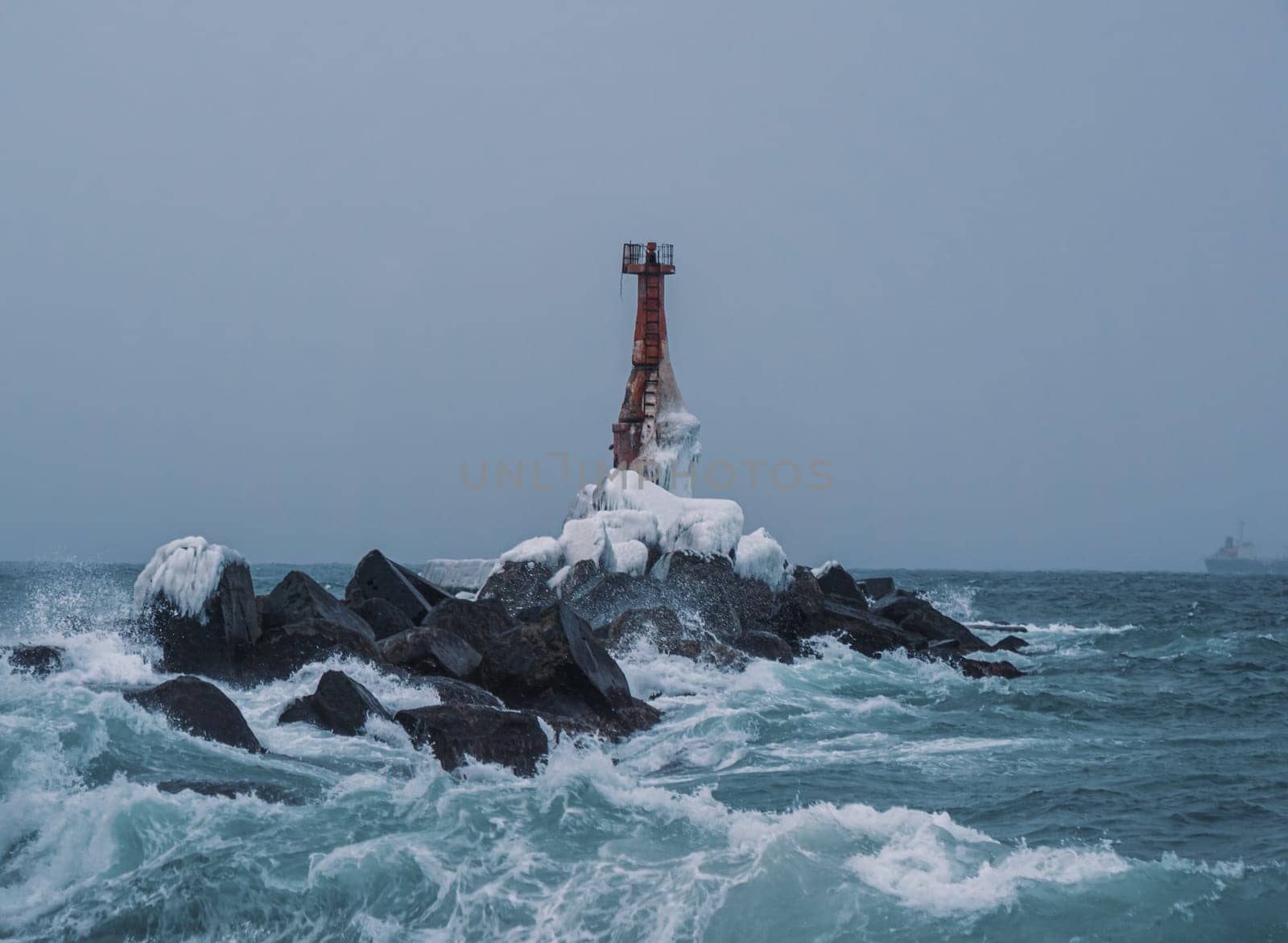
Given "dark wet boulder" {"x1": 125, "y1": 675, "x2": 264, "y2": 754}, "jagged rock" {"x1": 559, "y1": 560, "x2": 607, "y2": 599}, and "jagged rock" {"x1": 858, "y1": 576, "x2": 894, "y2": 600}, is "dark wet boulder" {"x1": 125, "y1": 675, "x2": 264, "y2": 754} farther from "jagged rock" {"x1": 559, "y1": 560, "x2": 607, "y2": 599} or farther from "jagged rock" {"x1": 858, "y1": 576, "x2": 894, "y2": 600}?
"jagged rock" {"x1": 858, "y1": 576, "x2": 894, "y2": 600}

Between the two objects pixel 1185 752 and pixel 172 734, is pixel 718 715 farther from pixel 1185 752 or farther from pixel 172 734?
pixel 172 734

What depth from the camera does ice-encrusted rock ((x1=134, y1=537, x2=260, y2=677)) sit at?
40.5 ft

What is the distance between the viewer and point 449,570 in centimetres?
2891

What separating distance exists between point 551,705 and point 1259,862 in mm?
6910

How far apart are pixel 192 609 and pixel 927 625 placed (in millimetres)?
15479

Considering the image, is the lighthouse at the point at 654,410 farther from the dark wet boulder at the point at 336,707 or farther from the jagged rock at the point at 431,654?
the dark wet boulder at the point at 336,707

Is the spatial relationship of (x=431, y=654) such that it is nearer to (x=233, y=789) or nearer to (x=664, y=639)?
(x=233, y=789)

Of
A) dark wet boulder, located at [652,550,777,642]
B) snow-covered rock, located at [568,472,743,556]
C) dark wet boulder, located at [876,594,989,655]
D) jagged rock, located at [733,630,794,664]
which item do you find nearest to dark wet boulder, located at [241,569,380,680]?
jagged rock, located at [733,630,794,664]

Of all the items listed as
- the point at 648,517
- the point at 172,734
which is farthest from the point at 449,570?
the point at 172,734

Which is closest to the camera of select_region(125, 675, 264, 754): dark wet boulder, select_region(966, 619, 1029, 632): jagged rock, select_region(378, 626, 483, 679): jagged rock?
select_region(125, 675, 264, 754): dark wet boulder

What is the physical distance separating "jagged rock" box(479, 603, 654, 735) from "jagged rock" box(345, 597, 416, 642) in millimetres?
3059

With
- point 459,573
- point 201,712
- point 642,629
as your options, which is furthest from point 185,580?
point 459,573

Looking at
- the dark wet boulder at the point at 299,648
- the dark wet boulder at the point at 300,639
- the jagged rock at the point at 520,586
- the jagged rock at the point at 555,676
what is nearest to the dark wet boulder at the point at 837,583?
the jagged rock at the point at 520,586

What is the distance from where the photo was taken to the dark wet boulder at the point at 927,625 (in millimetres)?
23078
